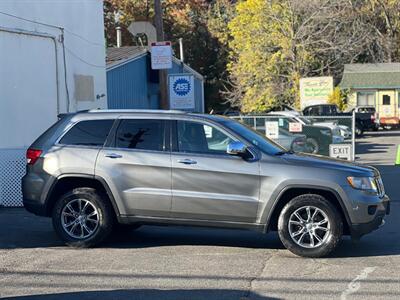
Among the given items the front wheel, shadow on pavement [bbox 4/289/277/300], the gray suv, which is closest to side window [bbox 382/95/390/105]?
the front wheel

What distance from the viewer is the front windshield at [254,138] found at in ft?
28.9

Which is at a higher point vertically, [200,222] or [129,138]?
[129,138]

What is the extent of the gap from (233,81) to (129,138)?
1450 inches

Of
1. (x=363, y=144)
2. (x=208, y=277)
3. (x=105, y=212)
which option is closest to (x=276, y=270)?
(x=208, y=277)

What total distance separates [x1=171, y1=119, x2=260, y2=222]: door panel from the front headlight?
3.80 feet

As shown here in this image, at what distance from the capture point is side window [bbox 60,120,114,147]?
9.24 metres

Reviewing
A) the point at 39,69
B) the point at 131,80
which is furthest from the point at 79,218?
the point at 131,80

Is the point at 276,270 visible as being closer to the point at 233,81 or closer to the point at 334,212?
the point at 334,212

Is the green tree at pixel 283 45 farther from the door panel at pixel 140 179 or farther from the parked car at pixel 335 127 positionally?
the door panel at pixel 140 179

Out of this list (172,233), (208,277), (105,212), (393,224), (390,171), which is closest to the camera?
(208,277)

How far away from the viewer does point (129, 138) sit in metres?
9.16

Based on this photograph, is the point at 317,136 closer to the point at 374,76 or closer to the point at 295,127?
the point at 295,127

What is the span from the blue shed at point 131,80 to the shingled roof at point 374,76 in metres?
24.0

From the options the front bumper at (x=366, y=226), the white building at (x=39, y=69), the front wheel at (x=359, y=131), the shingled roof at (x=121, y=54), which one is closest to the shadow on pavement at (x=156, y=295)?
the front bumper at (x=366, y=226)
